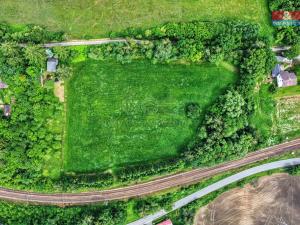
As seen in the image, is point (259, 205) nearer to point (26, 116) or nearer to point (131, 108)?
point (131, 108)

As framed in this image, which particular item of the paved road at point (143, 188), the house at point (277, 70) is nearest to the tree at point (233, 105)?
the house at point (277, 70)

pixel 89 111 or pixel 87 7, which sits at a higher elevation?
pixel 87 7

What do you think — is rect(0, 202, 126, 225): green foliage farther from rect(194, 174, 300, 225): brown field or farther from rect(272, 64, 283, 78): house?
rect(272, 64, 283, 78): house

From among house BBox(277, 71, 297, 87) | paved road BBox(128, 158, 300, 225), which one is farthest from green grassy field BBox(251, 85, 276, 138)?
paved road BBox(128, 158, 300, 225)

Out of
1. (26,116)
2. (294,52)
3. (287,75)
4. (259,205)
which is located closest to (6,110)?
(26,116)

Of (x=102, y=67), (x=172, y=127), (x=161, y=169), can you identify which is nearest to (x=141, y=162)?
(x=161, y=169)

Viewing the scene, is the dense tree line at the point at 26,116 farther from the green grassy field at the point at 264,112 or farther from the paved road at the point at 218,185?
the green grassy field at the point at 264,112

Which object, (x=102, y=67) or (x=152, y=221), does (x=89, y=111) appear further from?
(x=152, y=221)
